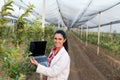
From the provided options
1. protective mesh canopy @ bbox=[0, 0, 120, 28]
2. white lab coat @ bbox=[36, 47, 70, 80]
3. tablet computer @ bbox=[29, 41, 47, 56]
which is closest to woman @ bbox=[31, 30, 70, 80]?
white lab coat @ bbox=[36, 47, 70, 80]

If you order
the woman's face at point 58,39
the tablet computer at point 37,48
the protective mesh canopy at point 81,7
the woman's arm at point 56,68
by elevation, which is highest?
the protective mesh canopy at point 81,7

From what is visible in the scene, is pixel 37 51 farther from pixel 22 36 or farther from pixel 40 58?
pixel 22 36

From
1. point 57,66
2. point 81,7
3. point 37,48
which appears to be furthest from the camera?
point 81,7

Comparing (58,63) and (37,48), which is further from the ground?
(37,48)

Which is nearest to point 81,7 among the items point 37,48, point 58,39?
point 37,48

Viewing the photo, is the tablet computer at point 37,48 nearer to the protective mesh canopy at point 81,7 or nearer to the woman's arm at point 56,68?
the woman's arm at point 56,68

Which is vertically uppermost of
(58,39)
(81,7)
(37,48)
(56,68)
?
(81,7)

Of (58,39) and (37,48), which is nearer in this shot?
(58,39)

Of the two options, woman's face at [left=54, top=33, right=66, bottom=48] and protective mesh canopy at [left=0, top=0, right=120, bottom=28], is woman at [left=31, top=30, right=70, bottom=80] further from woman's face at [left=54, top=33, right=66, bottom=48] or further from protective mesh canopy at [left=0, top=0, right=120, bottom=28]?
protective mesh canopy at [left=0, top=0, right=120, bottom=28]

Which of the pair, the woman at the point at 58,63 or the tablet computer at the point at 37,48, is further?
the tablet computer at the point at 37,48

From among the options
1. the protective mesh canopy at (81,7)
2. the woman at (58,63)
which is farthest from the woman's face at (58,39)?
A: the protective mesh canopy at (81,7)

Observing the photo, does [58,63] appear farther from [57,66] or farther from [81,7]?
[81,7]

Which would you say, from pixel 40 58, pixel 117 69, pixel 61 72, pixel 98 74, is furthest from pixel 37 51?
pixel 117 69

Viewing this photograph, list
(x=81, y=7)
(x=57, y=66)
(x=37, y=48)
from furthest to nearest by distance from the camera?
(x=81, y=7)
(x=37, y=48)
(x=57, y=66)
